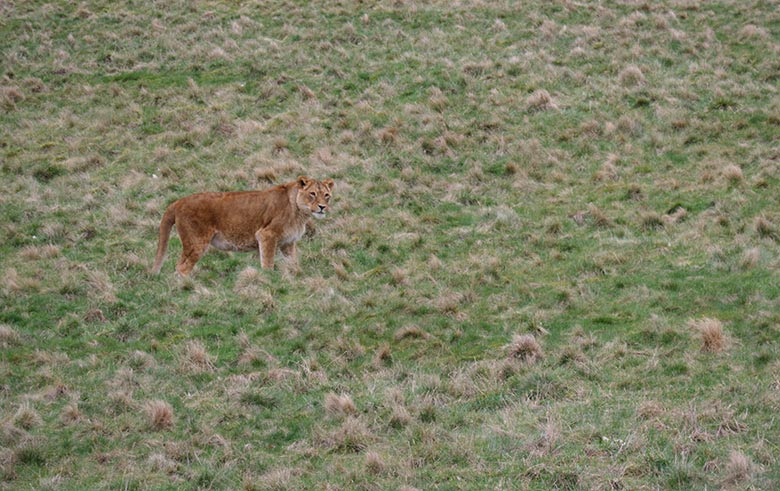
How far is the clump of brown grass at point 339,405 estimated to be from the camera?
37.2ft

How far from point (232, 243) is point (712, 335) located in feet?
28.5

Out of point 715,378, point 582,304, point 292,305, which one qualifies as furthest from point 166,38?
point 715,378

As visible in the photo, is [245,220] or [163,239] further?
[245,220]

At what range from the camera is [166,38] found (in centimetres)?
3300

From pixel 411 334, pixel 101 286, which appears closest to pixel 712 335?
pixel 411 334

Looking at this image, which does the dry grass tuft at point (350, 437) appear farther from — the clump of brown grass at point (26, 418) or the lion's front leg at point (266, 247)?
the lion's front leg at point (266, 247)

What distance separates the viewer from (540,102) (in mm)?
25125

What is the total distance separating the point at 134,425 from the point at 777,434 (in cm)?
724

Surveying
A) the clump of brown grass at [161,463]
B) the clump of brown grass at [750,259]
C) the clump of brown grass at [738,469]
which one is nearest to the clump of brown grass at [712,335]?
the clump of brown grass at [750,259]

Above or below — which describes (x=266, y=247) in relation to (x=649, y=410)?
below

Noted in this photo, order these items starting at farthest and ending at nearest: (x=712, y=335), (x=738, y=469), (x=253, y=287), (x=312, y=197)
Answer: (x=312, y=197), (x=253, y=287), (x=712, y=335), (x=738, y=469)

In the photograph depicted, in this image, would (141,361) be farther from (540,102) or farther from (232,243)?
(540,102)

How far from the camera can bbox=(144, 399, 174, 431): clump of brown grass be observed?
11.4m

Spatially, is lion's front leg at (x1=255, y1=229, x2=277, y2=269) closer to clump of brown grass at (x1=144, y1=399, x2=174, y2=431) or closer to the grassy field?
the grassy field
